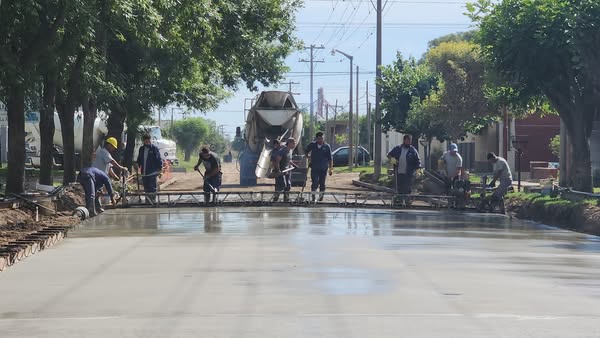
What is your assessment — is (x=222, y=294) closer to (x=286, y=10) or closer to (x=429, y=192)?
(x=429, y=192)

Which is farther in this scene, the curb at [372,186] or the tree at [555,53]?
the curb at [372,186]

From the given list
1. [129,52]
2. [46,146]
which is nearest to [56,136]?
[129,52]

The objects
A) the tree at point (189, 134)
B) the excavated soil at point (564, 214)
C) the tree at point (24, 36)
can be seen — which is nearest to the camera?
the tree at point (24, 36)

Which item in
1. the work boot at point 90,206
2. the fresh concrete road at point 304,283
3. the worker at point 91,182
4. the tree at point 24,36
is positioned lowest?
the fresh concrete road at point 304,283

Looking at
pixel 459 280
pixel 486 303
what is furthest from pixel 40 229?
pixel 486 303

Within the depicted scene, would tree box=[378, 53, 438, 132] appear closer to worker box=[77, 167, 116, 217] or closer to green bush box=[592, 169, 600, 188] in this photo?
green bush box=[592, 169, 600, 188]

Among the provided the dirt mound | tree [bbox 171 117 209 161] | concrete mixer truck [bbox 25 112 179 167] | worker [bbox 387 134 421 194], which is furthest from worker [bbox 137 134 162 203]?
tree [bbox 171 117 209 161]

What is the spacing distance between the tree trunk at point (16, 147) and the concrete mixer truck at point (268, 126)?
16731mm

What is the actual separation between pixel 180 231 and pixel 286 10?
2225 centimetres

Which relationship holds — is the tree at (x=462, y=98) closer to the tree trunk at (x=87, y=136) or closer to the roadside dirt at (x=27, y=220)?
the tree trunk at (x=87, y=136)

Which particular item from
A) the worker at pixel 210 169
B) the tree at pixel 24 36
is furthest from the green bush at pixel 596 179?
the tree at pixel 24 36

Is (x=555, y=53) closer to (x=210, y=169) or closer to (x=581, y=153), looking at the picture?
(x=581, y=153)

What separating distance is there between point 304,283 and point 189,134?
142m

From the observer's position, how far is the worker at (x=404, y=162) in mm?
26203
